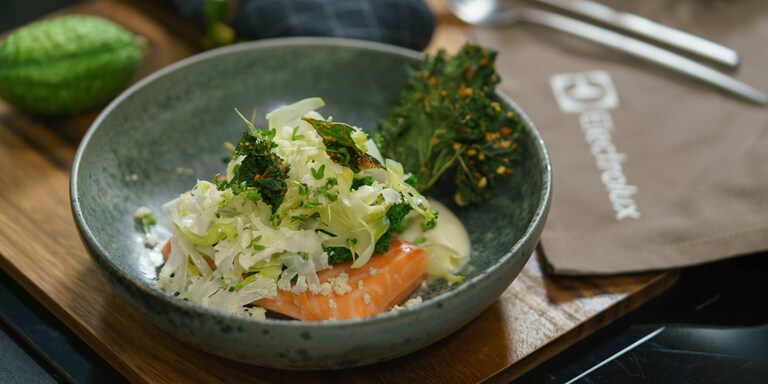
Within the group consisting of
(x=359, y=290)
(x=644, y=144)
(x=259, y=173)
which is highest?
(x=259, y=173)

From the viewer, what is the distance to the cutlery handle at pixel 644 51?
2.10 metres

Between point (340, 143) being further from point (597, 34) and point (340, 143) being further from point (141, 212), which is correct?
point (597, 34)

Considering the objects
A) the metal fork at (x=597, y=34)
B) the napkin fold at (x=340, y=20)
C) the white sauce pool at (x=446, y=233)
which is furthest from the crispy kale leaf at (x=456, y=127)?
the metal fork at (x=597, y=34)

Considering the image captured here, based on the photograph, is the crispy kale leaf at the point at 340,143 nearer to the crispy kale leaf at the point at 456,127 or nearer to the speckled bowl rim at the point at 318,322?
the crispy kale leaf at the point at 456,127

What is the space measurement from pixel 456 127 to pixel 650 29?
98 cm

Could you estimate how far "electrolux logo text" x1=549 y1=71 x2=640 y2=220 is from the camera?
1.78 meters

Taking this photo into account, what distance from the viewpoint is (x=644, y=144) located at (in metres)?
1.93

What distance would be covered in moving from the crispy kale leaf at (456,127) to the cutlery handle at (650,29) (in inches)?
31.4

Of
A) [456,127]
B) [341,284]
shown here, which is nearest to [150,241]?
[341,284]

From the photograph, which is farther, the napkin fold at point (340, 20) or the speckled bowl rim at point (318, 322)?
the napkin fold at point (340, 20)

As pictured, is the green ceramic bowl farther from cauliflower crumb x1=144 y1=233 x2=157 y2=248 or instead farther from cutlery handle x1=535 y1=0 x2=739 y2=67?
cutlery handle x1=535 y1=0 x2=739 y2=67

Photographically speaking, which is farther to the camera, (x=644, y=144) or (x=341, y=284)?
(x=644, y=144)

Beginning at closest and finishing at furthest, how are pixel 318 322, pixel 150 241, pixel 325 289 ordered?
pixel 318 322 → pixel 325 289 → pixel 150 241

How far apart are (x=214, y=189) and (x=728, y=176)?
46.8 inches
